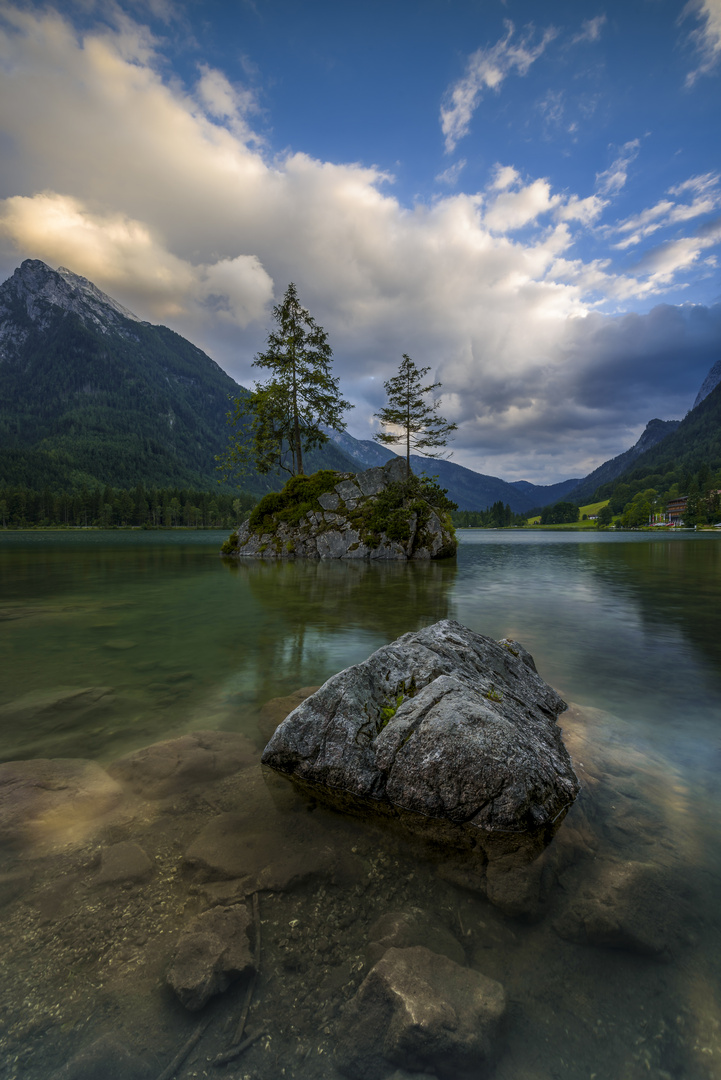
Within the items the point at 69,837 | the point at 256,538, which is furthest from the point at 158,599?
the point at 256,538

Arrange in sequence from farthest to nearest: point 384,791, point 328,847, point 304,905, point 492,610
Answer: point 492,610 → point 384,791 → point 328,847 → point 304,905

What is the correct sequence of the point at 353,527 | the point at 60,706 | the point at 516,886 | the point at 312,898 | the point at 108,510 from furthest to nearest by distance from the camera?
the point at 108,510, the point at 353,527, the point at 60,706, the point at 516,886, the point at 312,898

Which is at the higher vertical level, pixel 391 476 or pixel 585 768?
pixel 391 476

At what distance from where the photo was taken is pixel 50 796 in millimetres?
4832

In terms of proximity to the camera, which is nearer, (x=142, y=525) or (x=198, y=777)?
(x=198, y=777)

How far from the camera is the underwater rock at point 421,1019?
8.04 ft

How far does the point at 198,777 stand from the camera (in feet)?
17.3

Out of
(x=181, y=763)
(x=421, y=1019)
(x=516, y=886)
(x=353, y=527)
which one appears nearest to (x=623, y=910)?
(x=516, y=886)

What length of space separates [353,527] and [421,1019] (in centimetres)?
3598

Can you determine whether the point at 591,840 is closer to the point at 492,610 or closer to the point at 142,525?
the point at 492,610

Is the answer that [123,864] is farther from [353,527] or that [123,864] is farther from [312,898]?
[353,527]

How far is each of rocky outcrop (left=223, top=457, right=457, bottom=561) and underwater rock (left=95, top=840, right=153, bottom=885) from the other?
33179 mm

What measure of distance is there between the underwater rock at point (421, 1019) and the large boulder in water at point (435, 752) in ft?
4.70

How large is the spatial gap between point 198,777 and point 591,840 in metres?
4.38
